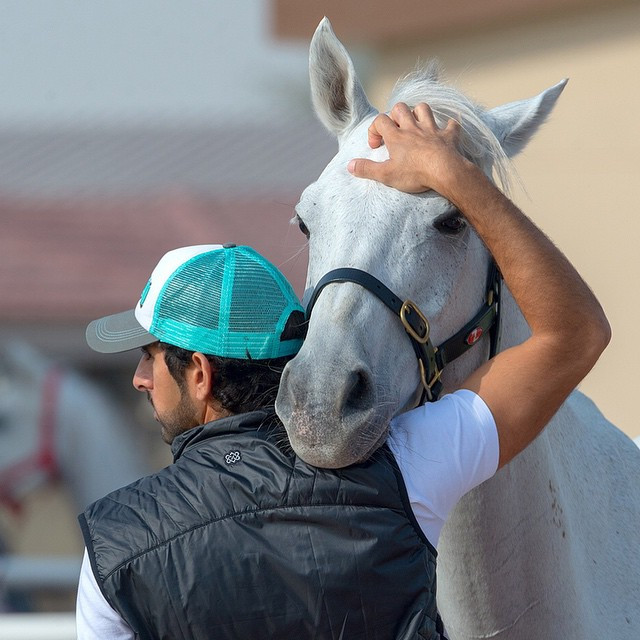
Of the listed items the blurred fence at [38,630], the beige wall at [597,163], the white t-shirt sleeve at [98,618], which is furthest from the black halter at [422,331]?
the beige wall at [597,163]

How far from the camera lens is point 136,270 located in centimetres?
1179

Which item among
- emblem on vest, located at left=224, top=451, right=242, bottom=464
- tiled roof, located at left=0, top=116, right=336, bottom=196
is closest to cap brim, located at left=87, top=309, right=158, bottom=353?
emblem on vest, located at left=224, top=451, right=242, bottom=464

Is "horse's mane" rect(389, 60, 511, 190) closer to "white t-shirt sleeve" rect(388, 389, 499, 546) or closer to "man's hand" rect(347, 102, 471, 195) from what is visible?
"man's hand" rect(347, 102, 471, 195)

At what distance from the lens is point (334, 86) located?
2.90 metres

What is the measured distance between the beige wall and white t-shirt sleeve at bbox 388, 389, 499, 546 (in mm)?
6351

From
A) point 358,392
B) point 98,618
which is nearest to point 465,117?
point 358,392

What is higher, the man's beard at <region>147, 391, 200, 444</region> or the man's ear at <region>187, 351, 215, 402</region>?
the man's ear at <region>187, 351, 215, 402</region>

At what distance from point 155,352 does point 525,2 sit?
7.49 metres

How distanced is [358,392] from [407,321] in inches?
9.7

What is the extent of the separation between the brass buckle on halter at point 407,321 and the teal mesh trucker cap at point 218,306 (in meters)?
0.22

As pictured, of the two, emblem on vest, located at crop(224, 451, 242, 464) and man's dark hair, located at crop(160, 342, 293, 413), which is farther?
man's dark hair, located at crop(160, 342, 293, 413)

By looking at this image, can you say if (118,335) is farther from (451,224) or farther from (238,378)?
(451,224)

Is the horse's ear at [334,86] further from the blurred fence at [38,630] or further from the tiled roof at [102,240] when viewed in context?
the tiled roof at [102,240]

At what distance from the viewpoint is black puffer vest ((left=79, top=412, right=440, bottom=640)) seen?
5.66 ft
